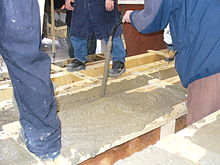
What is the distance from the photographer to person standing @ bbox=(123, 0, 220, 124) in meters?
1.80

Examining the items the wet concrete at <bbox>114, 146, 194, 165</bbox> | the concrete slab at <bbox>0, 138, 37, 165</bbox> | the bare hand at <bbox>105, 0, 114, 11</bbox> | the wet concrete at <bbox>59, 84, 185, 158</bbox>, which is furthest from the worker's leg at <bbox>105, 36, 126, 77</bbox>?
the wet concrete at <bbox>114, 146, 194, 165</bbox>

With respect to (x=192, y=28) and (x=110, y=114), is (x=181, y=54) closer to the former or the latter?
(x=192, y=28)

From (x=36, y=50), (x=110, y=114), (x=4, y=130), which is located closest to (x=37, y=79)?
(x=36, y=50)

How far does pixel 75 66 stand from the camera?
10.2 ft

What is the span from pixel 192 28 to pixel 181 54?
0.22 m

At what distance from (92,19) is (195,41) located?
1341mm

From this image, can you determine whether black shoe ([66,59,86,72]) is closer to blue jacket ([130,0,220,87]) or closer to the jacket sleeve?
the jacket sleeve

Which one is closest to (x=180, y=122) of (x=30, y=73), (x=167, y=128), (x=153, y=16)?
(x=167, y=128)

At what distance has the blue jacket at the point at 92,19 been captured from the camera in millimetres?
2910

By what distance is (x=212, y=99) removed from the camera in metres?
1.88

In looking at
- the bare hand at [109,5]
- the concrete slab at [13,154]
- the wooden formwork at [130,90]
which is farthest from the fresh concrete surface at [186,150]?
the bare hand at [109,5]

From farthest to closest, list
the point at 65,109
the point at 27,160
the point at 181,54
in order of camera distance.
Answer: the point at 65,109 → the point at 181,54 → the point at 27,160

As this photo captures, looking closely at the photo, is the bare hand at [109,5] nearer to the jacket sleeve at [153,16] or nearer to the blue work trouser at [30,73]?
the jacket sleeve at [153,16]

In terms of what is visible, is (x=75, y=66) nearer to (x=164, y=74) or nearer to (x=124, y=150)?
(x=164, y=74)
